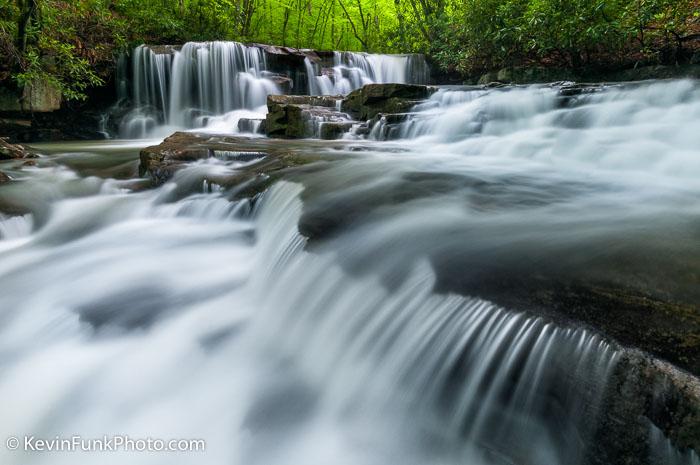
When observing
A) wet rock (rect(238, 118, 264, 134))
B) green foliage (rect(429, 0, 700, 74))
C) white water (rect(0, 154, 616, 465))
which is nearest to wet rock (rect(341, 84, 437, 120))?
wet rock (rect(238, 118, 264, 134))

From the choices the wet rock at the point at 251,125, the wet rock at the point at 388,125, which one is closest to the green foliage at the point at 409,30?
the wet rock at the point at 251,125

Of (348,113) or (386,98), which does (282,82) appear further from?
(386,98)

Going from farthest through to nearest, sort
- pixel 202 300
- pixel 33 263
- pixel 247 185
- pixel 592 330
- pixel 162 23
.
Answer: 1. pixel 162 23
2. pixel 247 185
3. pixel 33 263
4. pixel 202 300
5. pixel 592 330

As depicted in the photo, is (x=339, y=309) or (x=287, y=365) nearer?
(x=287, y=365)

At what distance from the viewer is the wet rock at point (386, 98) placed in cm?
879

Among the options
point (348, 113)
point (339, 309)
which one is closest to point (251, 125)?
point (348, 113)

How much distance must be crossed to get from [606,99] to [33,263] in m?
7.19

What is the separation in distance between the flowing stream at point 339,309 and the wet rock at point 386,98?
4.21m

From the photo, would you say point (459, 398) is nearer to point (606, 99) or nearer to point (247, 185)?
point (247, 185)

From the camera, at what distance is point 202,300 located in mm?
2979

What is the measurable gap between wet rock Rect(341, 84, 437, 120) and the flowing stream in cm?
421

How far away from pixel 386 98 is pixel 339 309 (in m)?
7.41

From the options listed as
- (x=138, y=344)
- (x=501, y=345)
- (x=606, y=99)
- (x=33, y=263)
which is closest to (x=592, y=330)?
(x=501, y=345)

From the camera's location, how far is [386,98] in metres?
9.02
